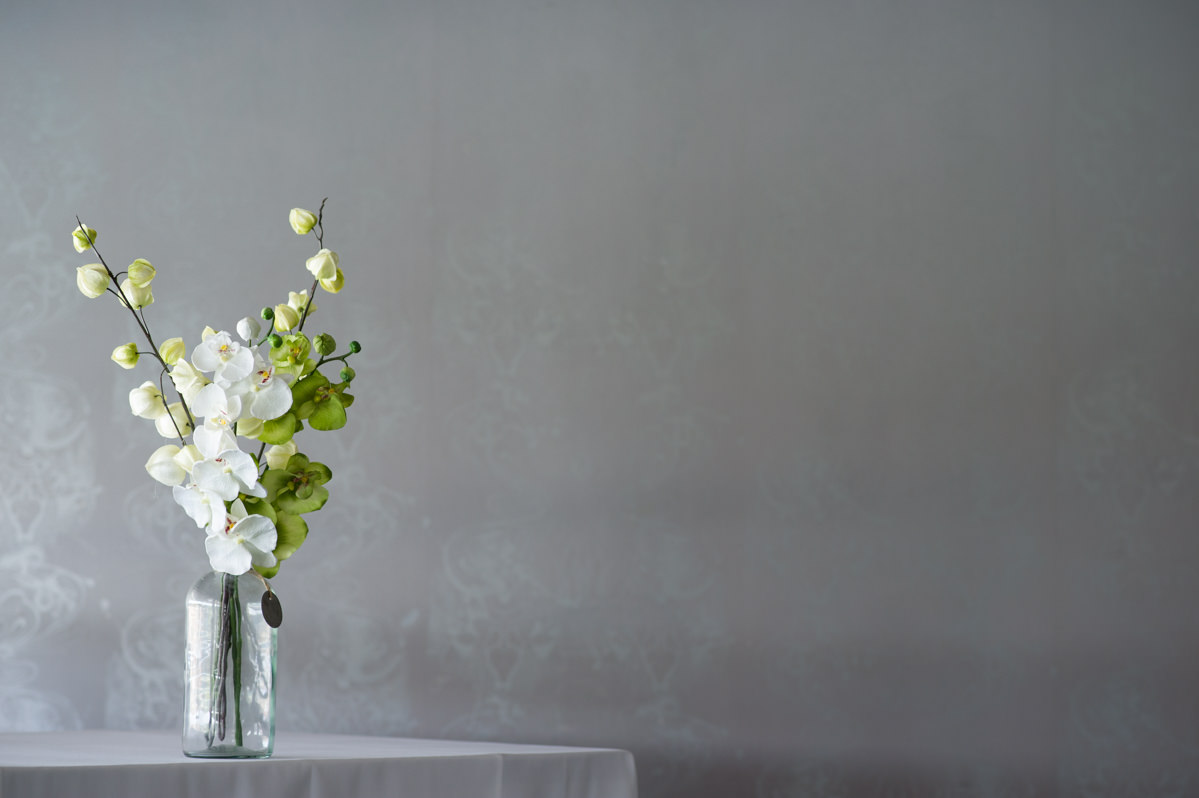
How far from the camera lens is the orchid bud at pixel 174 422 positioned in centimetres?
135

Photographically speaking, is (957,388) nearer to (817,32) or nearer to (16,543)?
(817,32)

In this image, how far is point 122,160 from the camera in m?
2.42

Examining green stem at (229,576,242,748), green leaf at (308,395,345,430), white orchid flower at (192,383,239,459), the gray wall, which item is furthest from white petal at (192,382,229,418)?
the gray wall

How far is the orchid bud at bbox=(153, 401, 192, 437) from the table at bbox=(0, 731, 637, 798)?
16.0 inches

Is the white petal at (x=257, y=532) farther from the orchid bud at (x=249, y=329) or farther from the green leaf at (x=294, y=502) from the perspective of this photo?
the orchid bud at (x=249, y=329)

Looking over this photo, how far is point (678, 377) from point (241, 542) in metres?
1.17

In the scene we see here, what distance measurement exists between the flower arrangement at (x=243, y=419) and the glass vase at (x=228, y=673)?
0.06 meters

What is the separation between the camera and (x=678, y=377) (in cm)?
225

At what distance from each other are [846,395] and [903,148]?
560 mm

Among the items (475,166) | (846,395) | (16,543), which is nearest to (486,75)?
(475,166)

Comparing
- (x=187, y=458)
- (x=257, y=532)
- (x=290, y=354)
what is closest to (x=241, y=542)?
(x=257, y=532)

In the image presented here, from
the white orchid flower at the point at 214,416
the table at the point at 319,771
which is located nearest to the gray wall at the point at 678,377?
the table at the point at 319,771

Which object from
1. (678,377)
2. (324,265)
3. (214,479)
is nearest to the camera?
(214,479)

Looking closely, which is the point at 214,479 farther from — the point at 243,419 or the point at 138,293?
the point at 138,293
